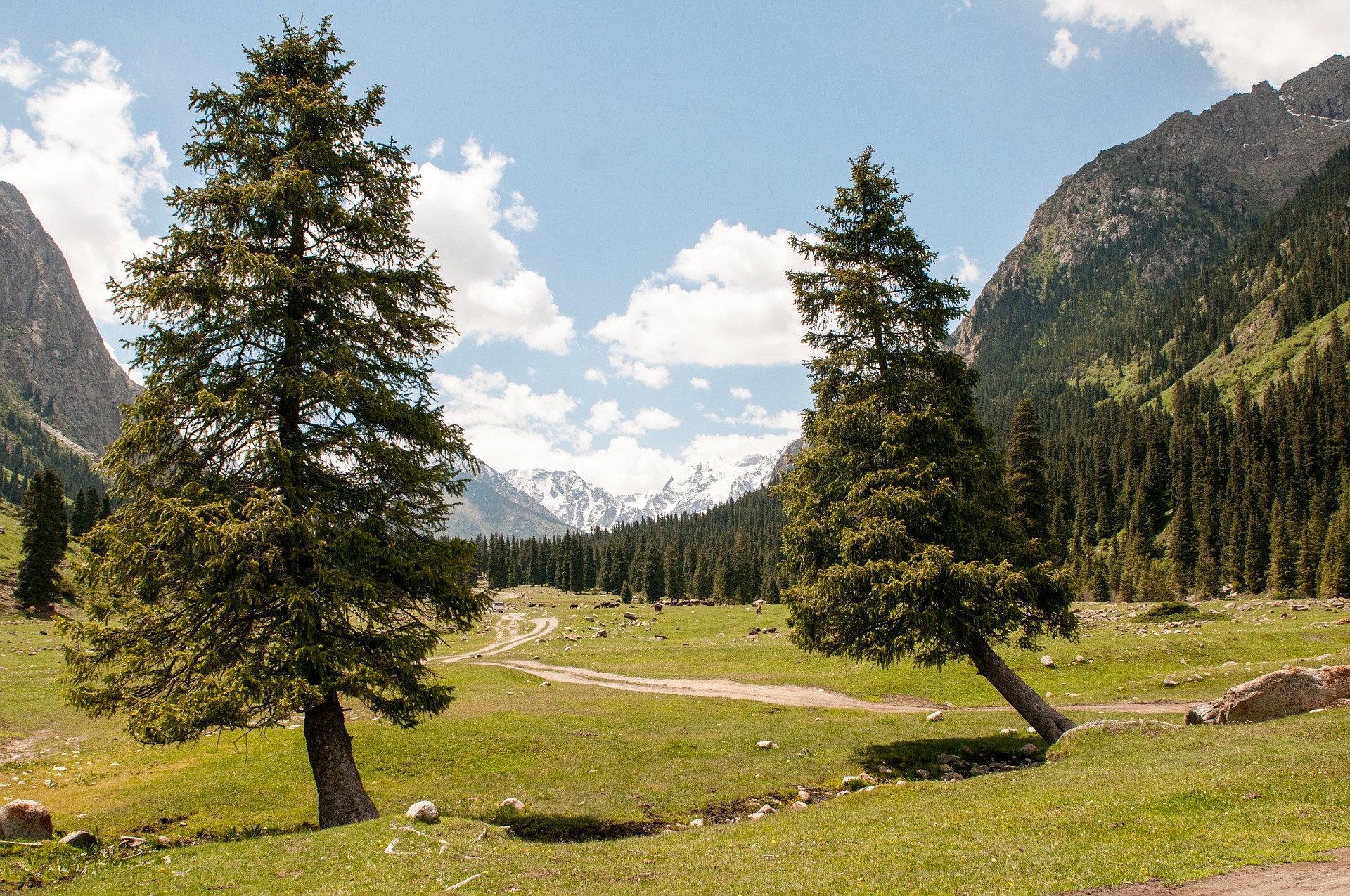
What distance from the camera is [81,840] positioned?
11828 mm

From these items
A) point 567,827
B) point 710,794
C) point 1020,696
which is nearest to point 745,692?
point 1020,696

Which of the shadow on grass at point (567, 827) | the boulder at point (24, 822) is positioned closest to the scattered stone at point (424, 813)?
the shadow on grass at point (567, 827)

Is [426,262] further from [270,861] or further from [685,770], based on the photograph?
[685,770]

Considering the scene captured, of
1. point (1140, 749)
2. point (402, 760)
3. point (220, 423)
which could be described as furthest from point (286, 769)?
point (1140, 749)

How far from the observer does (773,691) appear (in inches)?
1251

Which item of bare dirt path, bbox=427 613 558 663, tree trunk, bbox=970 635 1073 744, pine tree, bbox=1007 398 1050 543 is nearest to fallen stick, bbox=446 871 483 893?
tree trunk, bbox=970 635 1073 744

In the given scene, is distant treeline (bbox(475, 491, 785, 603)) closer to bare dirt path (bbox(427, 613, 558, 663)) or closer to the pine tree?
bare dirt path (bbox(427, 613, 558, 663))

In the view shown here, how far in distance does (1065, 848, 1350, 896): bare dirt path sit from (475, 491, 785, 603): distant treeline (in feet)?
215

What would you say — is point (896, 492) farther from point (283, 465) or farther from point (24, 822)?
point (24, 822)

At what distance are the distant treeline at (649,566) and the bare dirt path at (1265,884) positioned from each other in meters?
65.6

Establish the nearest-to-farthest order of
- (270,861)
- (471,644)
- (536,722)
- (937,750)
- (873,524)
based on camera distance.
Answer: (270,861) → (873,524) → (937,750) → (536,722) → (471,644)

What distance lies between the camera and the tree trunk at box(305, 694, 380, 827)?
1313 cm

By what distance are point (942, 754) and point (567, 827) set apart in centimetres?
1212

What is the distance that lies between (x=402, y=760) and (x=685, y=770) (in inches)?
354
